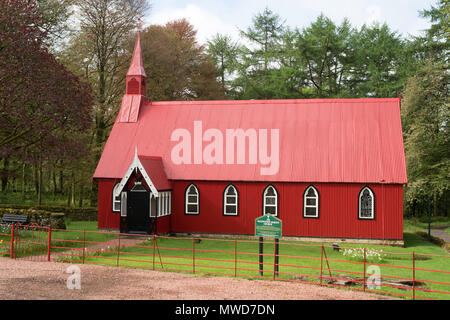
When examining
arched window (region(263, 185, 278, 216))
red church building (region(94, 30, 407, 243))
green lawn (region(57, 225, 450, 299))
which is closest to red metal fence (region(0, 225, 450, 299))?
green lawn (region(57, 225, 450, 299))

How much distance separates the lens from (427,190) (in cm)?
3447

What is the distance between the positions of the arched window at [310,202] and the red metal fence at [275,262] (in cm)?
252

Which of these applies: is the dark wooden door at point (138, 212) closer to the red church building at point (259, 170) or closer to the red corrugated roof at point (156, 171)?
the red church building at point (259, 170)

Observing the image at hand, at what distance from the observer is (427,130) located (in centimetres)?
3572

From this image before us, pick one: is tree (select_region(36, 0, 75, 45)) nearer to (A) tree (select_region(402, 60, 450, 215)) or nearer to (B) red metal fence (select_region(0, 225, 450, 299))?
(B) red metal fence (select_region(0, 225, 450, 299))

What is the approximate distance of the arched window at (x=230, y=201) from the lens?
1019 inches

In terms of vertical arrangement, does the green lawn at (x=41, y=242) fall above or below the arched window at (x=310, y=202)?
below

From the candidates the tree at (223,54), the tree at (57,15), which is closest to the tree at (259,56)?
the tree at (223,54)

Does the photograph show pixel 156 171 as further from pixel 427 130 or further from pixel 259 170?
pixel 427 130

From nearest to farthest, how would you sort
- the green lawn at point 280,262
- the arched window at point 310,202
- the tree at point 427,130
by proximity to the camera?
the green lawn at point 280,262 < the arched window at point 310,202 < the tree at point 427,130

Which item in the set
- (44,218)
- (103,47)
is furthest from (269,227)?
(103,47)

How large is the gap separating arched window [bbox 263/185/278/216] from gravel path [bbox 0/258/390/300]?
11.4m

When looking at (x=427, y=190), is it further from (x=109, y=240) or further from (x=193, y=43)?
(x=193, y=43)
